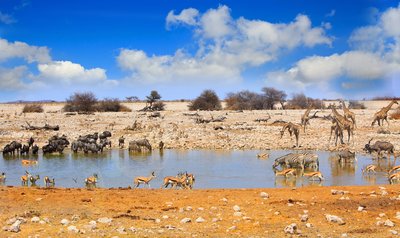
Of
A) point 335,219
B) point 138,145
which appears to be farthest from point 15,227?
point 138,145

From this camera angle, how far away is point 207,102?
2453 inches

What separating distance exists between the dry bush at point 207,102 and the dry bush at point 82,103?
1171 centimetres

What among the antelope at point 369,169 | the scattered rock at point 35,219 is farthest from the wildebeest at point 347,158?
the scattered rock at point 35,219

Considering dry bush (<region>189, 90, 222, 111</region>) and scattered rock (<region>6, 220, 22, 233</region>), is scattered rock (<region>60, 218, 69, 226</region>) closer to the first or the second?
scattered rock (<region>6, 220, 22, 233</region>)

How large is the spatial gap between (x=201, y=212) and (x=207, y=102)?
50.6 metres

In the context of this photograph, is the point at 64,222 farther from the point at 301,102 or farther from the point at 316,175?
the point at 301,102

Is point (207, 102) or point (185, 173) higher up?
point (207, 102)

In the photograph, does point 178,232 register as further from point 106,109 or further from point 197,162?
point 106,109

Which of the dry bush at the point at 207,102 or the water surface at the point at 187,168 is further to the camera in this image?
the dry bush at the point at 207,102

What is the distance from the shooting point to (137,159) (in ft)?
84.3

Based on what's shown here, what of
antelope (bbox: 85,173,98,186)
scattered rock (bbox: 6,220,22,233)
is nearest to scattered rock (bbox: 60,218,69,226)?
scattered rock (bbox: 6,220,22,233)

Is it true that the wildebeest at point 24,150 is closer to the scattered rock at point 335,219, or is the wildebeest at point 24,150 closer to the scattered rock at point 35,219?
the scattered rock at point 35,219

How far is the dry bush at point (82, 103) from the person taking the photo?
196 ft

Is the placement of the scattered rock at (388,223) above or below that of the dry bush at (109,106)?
below
